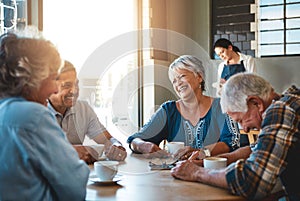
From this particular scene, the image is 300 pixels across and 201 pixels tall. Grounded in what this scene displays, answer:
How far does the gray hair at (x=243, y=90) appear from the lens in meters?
1.59

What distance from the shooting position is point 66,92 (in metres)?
2.27

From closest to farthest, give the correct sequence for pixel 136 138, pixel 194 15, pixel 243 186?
pixel 243 186 < pixel 136 138 < pixel 194 15

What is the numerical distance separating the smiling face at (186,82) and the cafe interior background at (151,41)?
4.43 ft

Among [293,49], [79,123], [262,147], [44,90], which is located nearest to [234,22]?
[293,49]

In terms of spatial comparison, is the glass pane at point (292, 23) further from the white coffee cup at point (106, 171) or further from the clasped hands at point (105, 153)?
the white coffee cup at point (106, 171)

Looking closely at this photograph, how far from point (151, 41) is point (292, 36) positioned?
1.64 meters

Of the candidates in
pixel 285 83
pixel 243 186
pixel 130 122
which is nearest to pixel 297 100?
pixel 243 186

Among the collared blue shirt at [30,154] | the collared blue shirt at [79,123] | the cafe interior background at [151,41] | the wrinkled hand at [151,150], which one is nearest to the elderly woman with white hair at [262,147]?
the wrinkled hand at [151,150]

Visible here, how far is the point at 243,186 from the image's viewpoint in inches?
56.1

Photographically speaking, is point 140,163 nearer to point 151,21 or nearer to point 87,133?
point 87,133

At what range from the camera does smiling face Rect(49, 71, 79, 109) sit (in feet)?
7.40

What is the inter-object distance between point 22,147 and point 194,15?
455 cm

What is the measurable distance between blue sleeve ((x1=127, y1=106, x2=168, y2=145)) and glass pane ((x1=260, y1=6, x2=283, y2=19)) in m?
2.98

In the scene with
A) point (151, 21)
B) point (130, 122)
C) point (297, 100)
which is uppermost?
point (151, 21)
